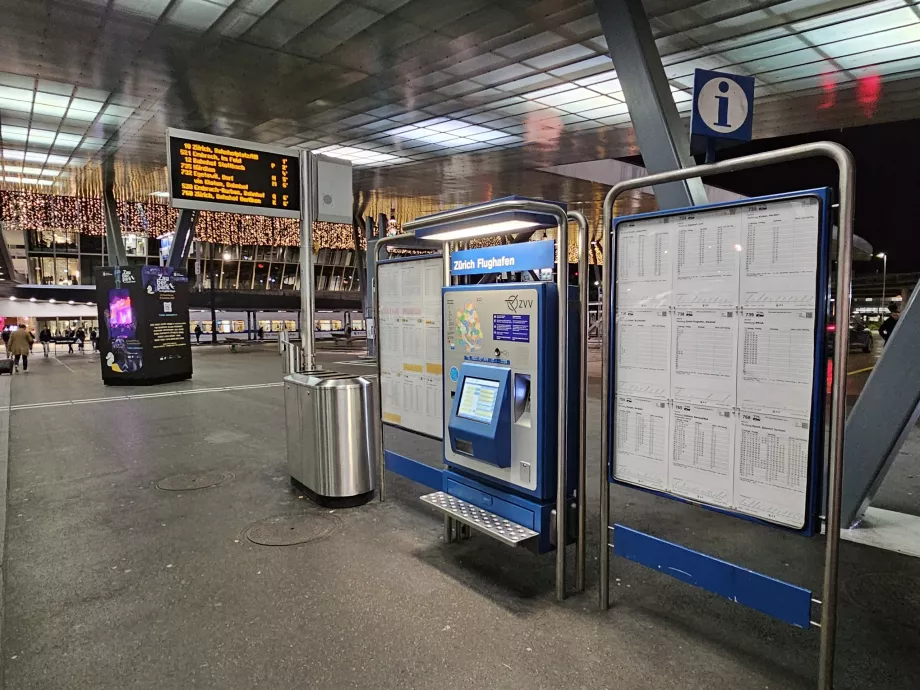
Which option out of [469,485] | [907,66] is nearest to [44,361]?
[469,485]

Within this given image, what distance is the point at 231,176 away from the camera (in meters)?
5.53

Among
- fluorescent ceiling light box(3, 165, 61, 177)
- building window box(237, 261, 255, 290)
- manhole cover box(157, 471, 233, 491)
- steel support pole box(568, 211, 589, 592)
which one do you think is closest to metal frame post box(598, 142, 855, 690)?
steel support pole box(568, 211, 589, 592)

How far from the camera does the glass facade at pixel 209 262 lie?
98.8 feet

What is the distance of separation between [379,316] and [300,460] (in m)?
1.49

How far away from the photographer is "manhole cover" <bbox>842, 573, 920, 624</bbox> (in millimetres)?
3133

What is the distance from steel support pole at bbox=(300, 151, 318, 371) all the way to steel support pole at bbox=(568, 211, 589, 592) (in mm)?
2949

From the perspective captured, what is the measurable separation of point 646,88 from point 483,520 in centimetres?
548

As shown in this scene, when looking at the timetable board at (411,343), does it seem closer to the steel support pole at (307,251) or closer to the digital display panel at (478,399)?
the steel support pole at (307,251)

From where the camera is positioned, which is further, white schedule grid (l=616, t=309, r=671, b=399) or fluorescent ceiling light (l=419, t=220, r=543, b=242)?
fluorescent ceiling light (l=419, t=220, r=543, b=242)

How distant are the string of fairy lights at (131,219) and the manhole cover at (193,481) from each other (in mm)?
12151

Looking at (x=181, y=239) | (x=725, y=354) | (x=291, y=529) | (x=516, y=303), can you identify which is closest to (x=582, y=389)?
(x=516, y=303)

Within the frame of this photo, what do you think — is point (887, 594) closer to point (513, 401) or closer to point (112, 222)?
point (513, 401)

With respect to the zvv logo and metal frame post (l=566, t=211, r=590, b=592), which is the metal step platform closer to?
metal frame post (l=566, t=211, r=590, b=592)

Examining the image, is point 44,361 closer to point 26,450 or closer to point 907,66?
point 26,450
